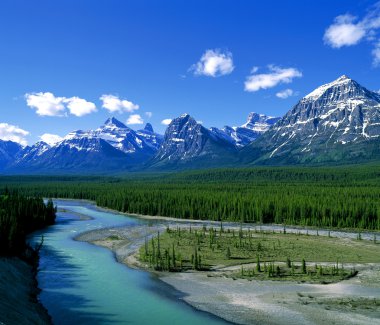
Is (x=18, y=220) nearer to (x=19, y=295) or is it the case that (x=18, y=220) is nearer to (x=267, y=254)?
(x=19, y=295)

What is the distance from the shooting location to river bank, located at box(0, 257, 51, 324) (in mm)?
42312

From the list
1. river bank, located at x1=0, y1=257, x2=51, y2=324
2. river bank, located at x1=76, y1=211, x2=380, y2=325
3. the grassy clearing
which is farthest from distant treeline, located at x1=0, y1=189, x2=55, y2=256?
the grassy clearing

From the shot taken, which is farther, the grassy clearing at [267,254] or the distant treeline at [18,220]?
the distant treeline at [18,220]

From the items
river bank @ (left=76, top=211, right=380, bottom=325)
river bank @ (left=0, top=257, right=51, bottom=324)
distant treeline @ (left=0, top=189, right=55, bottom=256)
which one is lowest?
river bank @ (left=76, top=211, right=380, bottom=325)

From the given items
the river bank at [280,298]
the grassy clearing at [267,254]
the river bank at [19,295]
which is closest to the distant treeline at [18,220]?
the river bank at [19,295]

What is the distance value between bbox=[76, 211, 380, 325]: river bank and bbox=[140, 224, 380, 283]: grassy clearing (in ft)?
10.9

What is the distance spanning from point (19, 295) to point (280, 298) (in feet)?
114

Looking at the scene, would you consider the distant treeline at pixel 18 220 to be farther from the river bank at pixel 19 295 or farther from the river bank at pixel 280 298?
the river bank at pixel 280 298

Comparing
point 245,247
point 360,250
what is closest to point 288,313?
point 245,247

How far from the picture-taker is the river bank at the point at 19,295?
4231 cm

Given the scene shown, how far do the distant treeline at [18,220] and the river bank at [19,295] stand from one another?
12.0 feet

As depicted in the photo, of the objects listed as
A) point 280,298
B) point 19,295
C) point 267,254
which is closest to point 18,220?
point 19,295

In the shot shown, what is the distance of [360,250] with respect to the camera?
92.2 m

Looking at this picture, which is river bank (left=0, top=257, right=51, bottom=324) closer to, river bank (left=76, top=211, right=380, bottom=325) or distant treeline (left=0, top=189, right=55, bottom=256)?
distant treeline (left=0, top=189, right=55, bottom=256)
